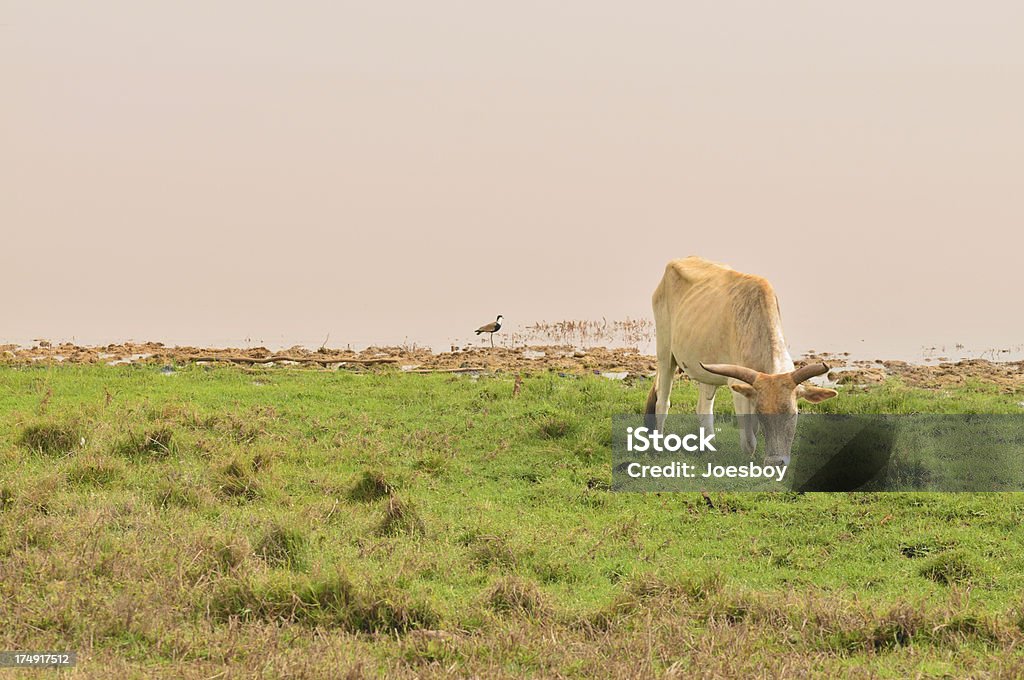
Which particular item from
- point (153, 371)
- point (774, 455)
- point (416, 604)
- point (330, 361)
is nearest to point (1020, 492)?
point (774, 455)

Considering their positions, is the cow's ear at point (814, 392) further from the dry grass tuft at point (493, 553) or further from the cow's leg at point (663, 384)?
the dry grass tuft at point (493, 553)

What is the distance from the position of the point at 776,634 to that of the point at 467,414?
8.18 metres

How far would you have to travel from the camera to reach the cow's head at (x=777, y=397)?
9922 mm

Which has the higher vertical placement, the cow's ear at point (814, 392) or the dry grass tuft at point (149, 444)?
the cow's ear at point (814, 392)

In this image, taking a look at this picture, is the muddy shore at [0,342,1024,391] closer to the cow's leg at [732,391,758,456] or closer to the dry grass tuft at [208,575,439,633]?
the cow's leg at [732,391,758,456]

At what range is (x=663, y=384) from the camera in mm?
13461

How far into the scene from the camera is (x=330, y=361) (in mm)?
19266

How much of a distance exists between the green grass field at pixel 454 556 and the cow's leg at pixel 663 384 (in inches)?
33.5

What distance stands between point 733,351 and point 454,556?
448 cm

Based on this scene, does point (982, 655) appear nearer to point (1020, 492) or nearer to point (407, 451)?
point (1020, 492)

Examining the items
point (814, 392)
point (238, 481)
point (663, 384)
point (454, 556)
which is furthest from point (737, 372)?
point (238, 481)

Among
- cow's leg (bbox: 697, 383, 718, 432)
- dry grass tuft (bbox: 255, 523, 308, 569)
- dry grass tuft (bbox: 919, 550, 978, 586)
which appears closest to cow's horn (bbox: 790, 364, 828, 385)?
dry grass tuft (bbox: 919, 550, 978, 586)

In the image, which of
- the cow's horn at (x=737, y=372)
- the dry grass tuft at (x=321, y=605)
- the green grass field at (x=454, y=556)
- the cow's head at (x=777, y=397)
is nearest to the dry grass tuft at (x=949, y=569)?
the green grass field at (x=454, y=556)

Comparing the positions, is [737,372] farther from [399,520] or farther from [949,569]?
[399,520]
